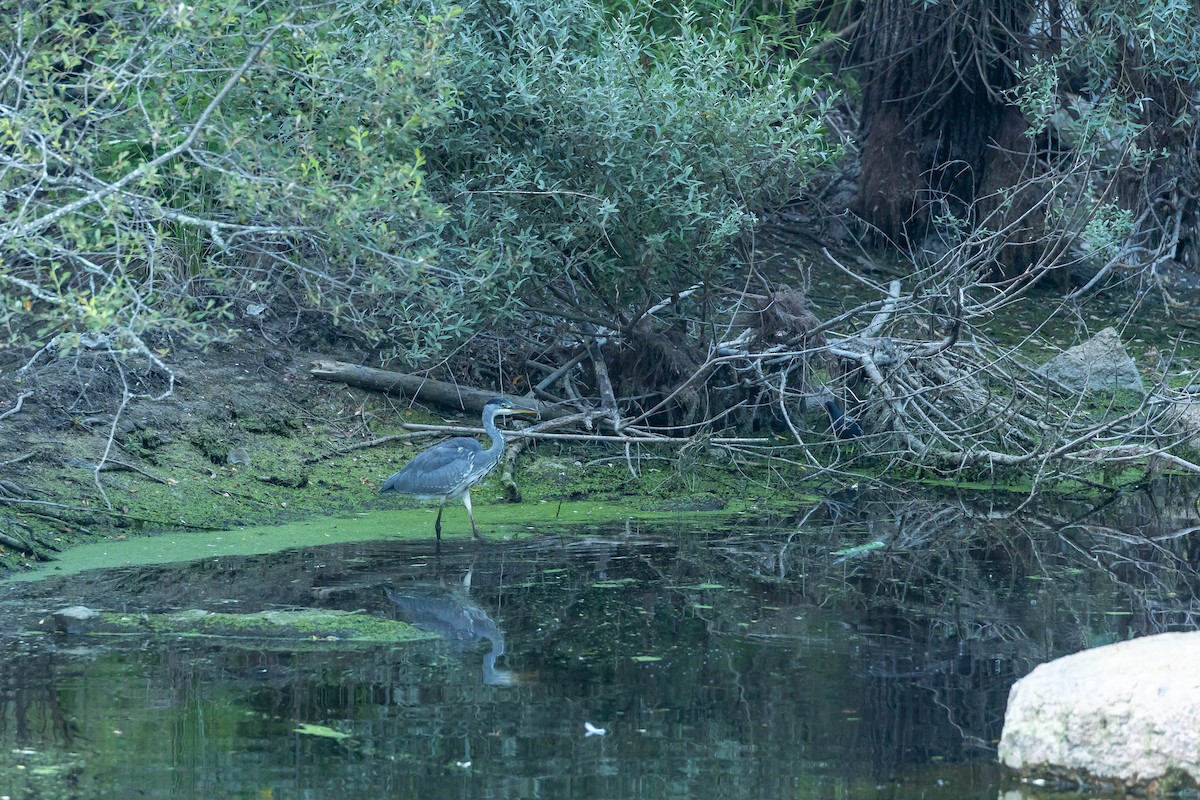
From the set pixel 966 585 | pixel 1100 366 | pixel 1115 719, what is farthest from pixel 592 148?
pixel 1115 719

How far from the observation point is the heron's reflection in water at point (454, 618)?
554 cm

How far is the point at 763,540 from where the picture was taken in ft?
26.8

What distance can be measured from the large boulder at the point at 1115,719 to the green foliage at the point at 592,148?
524cm

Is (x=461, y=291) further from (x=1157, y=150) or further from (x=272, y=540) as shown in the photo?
(x=1157, y=150)

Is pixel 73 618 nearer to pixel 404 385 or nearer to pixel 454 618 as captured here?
pixel 454 618

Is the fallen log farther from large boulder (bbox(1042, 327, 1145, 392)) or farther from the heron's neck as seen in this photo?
large boulder (bbox(1042, 327, 1145, 392))

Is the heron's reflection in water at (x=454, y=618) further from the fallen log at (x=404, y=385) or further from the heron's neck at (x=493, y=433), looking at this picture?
the fallen log at (x=404, y=385)

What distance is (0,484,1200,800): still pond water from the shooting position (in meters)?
4.30

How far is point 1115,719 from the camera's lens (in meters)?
4.07

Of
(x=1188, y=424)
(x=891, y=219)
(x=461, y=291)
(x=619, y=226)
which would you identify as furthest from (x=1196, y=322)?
(x=461, y=291)

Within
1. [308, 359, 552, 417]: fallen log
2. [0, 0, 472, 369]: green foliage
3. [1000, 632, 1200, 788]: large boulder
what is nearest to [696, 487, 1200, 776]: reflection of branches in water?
[1000, 632, 1200, 788]: large boulder

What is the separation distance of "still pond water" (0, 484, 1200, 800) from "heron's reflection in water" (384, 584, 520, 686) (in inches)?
0.8

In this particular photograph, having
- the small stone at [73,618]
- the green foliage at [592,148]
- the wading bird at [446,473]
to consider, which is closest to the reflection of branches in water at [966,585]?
the wading bird at [446,473]

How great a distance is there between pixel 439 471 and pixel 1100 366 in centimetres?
600
